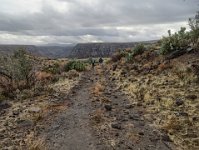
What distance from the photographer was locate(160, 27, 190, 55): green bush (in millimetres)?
29234

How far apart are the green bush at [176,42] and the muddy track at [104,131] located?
11.8 m

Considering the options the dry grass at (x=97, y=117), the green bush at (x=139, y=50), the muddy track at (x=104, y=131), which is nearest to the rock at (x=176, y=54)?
the muddy track at (x=104, y=131)

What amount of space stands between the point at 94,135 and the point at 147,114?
4587 millimetres

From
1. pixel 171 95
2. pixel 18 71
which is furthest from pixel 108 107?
pixel 18 71

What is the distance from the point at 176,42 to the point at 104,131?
18.0 meters

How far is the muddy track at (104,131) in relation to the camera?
39.9ft

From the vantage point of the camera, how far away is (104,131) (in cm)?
1374

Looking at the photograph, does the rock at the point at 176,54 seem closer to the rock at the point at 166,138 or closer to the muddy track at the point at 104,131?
the muddy track at the point at 104,131

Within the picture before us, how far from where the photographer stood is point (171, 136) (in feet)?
44.2

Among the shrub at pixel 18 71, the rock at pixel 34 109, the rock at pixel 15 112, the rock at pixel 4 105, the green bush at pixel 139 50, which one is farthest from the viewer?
the green bush at pixel 139 50

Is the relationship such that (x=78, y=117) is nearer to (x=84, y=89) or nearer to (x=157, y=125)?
(x=157, y=125)

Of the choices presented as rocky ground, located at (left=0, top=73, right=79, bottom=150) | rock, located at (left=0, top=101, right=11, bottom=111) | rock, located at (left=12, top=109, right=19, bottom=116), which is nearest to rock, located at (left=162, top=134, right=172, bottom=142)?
rocky ground, located at (left=0, top=73, right=79, bottom=150)

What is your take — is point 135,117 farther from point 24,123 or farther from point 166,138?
point 24,123

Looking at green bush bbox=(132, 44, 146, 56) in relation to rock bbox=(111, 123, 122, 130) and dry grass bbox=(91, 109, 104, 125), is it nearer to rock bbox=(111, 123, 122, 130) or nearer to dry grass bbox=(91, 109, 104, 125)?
dry grass bbox=(91, 109, 104, 125)
